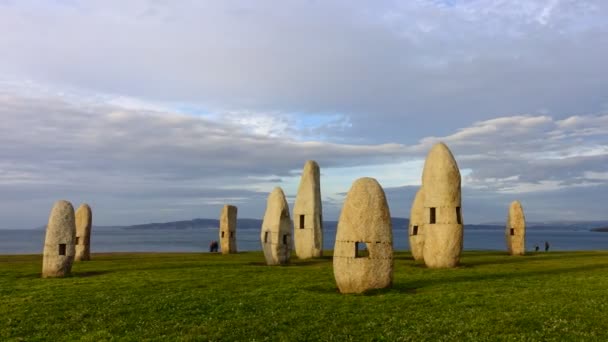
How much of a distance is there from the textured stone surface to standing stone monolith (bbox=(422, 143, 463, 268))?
9.67 metres

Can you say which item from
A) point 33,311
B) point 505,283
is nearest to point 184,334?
point 33,311

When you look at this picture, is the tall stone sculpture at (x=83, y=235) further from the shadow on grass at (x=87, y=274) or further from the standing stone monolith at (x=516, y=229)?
the standing stone monolith at (x=516, y=229)

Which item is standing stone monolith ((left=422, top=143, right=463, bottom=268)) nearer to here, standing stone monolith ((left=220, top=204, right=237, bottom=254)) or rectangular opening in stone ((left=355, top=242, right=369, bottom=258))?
rectangular opening in stone ((left=355, top=242, right=369, bottom=258))

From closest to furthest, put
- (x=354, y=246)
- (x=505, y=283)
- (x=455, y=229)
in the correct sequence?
1. (x=354, y=246)
2. (x=505, y=283)
3. (x=455, y=229)

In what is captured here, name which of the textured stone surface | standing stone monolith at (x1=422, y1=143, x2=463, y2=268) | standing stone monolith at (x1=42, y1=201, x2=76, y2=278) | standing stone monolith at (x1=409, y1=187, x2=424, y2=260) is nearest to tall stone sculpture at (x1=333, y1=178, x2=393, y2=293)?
standing stone monolith at (x1=422, y1=143, x2=463, y2=268)

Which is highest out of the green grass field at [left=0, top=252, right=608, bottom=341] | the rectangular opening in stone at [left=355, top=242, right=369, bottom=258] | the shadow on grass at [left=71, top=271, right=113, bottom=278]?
the rectangular opening in stone at [left=355, top=242, right=369, bottom=258]

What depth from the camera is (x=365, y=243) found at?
64.4ft

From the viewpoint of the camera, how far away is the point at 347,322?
14.6 meters

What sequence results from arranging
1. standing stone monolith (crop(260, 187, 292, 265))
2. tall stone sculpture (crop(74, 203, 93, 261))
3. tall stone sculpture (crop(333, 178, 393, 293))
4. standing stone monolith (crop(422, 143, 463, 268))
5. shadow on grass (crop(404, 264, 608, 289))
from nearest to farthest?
tall stone sculpture (crop(333, 178, 393, 293)), shadow on grass (crop(404, 264, 608, 289)), standing stone monolith (crop(422, 143, 463, 268)), standing stone monolith (crop(260, 187, 292, 265)), tall stone sculpture (crop(74, 203, 93, 261))

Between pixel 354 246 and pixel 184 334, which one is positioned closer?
pixel 184 334

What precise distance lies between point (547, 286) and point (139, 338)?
613 inches

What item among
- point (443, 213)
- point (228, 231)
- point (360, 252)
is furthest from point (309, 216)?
point (443, 213)

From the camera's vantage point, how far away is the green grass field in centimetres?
1337

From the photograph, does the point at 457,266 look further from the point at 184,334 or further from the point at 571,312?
the point at 184,334
